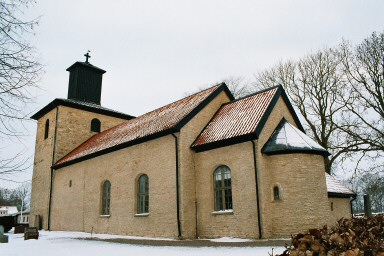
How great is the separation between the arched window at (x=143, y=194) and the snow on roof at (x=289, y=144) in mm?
6160

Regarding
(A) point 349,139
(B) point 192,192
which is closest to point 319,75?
(A) point 349,139

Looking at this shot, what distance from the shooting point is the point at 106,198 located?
1816 cm

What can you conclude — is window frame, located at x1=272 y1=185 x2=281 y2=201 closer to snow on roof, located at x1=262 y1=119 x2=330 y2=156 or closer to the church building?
the church building

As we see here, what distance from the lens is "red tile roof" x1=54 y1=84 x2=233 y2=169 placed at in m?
15.2

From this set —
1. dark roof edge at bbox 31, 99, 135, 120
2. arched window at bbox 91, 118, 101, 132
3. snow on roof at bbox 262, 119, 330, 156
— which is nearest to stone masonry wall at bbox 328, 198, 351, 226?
snow on roof at bbox 262, 119, 330, 156

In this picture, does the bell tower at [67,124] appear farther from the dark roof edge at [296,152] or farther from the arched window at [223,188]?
the dark roof edge at [296,152]

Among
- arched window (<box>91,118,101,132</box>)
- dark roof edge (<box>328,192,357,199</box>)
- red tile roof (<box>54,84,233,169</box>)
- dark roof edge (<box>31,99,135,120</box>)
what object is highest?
dark roof edge (<box>31,99,135,120</box>)

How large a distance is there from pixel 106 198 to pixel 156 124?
5.27 metres

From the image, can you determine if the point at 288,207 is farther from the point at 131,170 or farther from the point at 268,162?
the point at 131,170

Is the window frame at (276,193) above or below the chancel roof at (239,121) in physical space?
below

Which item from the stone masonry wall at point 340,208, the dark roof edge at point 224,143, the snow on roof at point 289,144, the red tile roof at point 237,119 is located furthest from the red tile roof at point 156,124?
the stone masonry wall at point 340,208

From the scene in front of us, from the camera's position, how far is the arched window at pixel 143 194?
15.7 meters

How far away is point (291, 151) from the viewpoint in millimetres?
12852

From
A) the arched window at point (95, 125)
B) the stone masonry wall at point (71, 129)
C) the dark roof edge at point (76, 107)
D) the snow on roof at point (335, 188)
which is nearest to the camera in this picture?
the snow on roof at point (335, 188)
